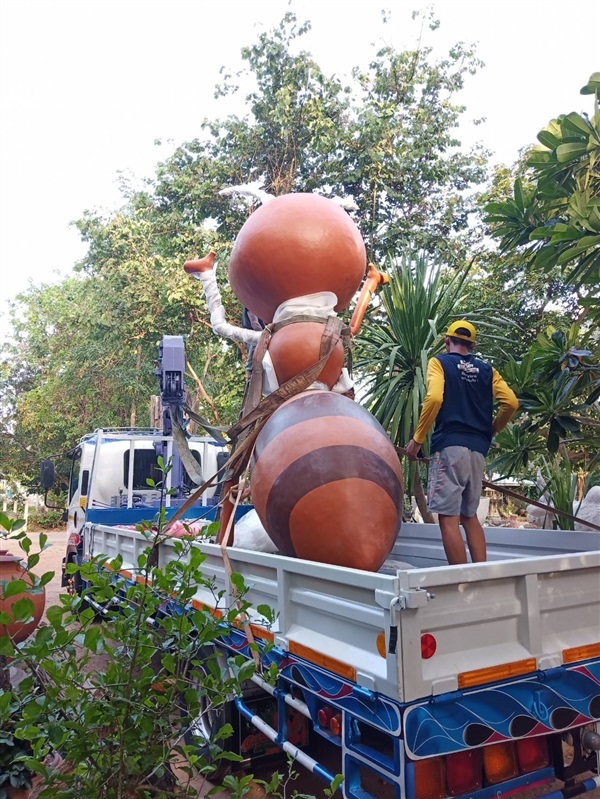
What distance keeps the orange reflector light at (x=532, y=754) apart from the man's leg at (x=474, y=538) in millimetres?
1128

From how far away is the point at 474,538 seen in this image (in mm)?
3484

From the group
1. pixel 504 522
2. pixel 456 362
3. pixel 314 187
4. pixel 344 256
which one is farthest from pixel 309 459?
pixel 504 522

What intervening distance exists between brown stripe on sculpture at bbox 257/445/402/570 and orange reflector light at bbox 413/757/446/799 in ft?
3.54

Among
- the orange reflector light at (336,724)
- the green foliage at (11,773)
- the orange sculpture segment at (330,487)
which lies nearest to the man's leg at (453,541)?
the orange sculpture segment at (330,487)

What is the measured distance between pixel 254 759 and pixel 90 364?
1399 centimetres

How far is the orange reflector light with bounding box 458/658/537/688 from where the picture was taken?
83.2 inches

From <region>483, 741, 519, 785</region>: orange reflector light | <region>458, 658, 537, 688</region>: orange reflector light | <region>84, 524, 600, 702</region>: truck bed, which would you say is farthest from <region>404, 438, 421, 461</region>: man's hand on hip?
<region>483, 741, 519, 785</region>: orange reflector light

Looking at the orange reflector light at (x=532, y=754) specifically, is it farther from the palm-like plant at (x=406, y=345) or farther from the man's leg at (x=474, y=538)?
the palm-like plant at (x=406, y=345)

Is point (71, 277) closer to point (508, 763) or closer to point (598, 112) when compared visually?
point (598, 112)

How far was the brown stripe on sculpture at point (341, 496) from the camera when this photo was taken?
3092 millimetres

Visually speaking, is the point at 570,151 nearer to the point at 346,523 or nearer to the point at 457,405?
the point at 457,405

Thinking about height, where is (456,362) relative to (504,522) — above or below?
above

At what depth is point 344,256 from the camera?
13.3 feet

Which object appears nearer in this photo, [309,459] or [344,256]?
[309,459]
